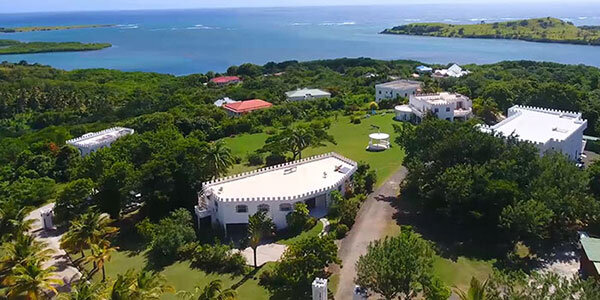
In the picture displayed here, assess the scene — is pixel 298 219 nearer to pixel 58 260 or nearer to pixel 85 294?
pixel 58 260

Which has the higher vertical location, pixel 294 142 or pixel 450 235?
pixel 294 142

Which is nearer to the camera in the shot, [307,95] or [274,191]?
[274,191]

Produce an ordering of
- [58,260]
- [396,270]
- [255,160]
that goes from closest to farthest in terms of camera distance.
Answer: [396,270] → [58,260] → [255,160]

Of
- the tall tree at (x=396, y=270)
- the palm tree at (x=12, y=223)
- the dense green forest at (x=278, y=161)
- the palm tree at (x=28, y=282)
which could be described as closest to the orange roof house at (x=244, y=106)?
the dense green forest at (x=278, y=161)

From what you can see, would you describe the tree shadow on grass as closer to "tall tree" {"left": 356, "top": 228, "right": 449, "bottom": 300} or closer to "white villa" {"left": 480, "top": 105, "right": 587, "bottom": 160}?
"tall tree" {"left": 356, "top": 228, "right": 449, "bottom": 300}

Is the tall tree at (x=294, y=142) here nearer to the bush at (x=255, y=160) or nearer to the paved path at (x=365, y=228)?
the bush at (x=255, y=160)

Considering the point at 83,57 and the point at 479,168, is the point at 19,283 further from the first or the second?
the point at 83,57

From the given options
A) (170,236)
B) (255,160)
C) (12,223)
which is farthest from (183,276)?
(255,160)

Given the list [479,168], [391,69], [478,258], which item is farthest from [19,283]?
[391,69]
